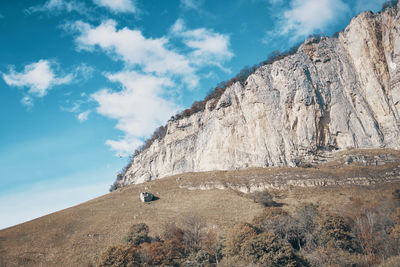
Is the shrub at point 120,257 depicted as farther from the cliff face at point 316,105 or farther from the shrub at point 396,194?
the cliff face at point 316,105

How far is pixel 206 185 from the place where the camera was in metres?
60.7

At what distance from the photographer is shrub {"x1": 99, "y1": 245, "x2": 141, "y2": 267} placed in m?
25.7

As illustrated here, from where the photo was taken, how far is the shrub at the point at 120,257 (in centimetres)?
2574

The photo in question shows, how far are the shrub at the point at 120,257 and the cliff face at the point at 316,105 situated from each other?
43.6 metres

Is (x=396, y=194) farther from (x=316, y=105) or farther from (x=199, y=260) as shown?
(x=199, y=260)

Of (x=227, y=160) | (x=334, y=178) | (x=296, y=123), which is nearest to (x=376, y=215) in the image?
(x=334, y=178)

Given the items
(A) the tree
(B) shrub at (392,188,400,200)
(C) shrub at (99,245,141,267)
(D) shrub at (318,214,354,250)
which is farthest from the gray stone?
(B) shrub at (392,188,400,200)

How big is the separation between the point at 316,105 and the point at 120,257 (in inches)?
2257

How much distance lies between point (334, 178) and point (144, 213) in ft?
126

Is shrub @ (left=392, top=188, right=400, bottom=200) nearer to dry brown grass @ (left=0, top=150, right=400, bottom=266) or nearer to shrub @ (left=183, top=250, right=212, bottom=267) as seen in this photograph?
dry brown grass @ (left=0, top=150, right=400, bottom=266)

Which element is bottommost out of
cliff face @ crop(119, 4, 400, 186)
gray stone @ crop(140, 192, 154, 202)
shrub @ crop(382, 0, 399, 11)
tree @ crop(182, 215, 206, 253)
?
tree @ crop(182, 215, 206, 253)

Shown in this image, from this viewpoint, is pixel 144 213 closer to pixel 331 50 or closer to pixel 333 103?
pixel 333 103

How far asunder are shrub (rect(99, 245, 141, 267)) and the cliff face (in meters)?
43.6

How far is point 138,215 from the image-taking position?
4703 centimetres
